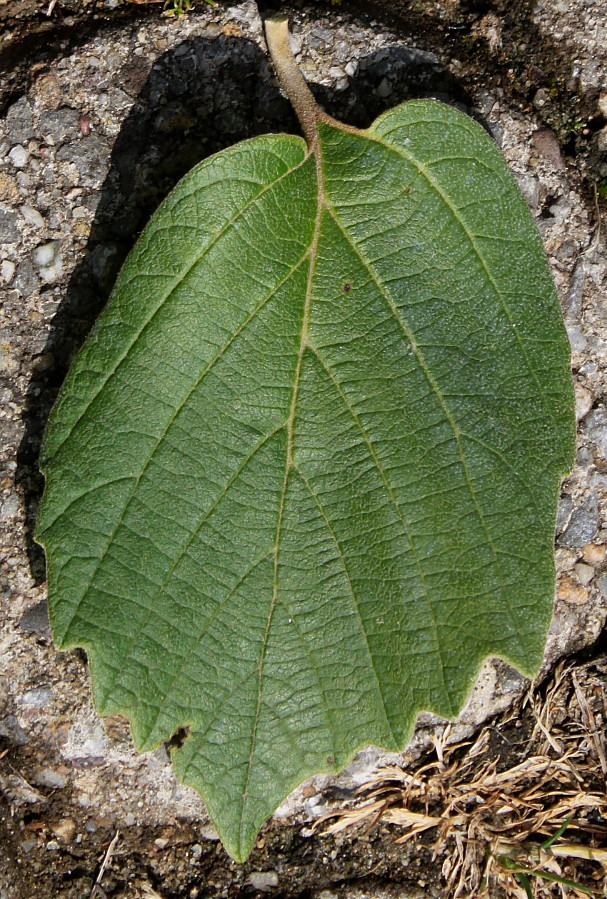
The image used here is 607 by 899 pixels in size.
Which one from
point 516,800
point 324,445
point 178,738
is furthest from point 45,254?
point 516,800

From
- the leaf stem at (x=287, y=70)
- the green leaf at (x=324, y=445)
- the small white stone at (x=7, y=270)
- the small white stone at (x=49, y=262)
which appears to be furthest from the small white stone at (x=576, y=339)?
the small white stone at (x=7, y=270)

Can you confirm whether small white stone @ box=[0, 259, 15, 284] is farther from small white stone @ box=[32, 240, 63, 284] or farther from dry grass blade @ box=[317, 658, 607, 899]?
dry grass blade @ box=[317, 658, 607, 899]

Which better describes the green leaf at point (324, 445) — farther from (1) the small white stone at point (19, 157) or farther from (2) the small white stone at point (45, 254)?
(1) the small white stone at point (19, 157)

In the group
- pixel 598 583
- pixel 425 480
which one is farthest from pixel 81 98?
pixel 598 583

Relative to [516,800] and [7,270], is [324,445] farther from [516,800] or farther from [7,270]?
[516,800]

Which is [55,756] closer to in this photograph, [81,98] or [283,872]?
[283,872]
